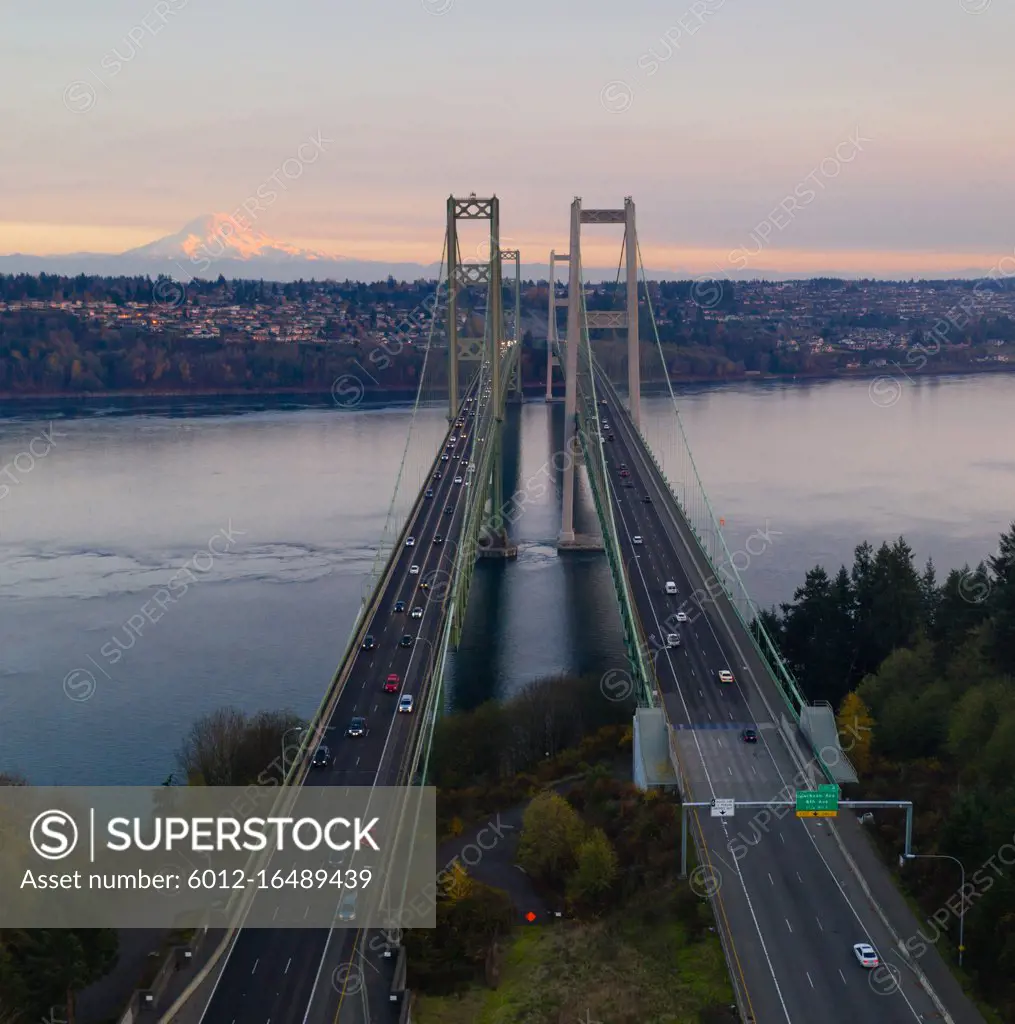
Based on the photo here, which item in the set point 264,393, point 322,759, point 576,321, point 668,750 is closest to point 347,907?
point 322,759

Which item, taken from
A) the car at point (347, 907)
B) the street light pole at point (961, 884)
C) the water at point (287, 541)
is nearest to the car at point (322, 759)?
the car at point (347, 907)

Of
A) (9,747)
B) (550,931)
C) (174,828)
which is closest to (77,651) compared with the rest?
(9,747)

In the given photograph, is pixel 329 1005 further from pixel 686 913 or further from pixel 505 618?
pixel 505 618

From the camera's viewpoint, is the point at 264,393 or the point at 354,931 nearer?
the point at 354,931

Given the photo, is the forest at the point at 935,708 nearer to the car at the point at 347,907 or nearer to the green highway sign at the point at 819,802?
the green highway sign at the point at 819,802

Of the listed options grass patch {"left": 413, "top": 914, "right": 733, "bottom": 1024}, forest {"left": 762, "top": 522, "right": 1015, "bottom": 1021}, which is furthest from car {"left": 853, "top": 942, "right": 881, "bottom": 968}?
grass patch {"left": 413, "top": 914, "right": 733, "bottom": 1024}

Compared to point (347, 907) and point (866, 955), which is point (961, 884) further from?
point (347, 907)
